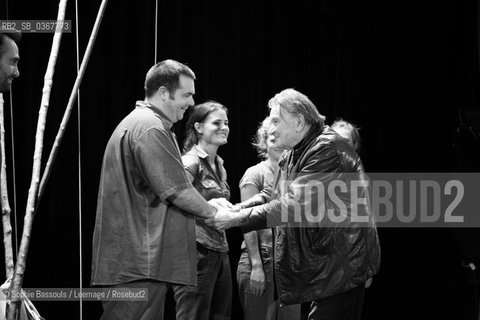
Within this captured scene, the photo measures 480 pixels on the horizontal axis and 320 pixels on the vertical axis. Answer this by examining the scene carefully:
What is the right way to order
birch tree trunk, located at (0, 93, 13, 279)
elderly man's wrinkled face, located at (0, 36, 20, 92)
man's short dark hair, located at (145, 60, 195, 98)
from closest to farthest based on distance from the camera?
1. birch tree trunk, located at (0, 93, 13, 279)
2. elderly man's wrinkled face, located at (0, 36, 20, 92)
3. man's short dark hair, located at (145, 60, 195, 98)

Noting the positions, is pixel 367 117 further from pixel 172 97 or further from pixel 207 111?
pixel 172 97

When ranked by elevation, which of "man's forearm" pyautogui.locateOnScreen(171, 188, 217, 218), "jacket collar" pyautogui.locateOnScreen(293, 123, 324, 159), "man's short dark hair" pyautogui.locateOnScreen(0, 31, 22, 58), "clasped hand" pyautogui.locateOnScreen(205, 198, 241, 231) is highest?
"man's short dark hair" pyautogui.locateOnScreen(0, 31, 22, 58)

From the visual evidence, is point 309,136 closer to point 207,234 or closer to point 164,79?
point 164,79

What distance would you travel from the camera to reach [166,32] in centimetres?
409

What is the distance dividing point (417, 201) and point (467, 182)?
0.44m

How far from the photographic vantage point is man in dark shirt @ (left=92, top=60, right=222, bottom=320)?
92.0 inches

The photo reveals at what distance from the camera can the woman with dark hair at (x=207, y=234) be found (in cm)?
316

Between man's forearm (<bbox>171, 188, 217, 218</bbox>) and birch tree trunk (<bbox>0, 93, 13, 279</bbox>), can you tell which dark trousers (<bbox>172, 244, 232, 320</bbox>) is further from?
birch tree trunk (<bbox>0, 93, 13, 279</bbox>)

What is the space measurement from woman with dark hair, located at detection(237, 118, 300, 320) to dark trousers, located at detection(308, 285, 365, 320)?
0.87m

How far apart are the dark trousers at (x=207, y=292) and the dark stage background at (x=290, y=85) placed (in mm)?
920

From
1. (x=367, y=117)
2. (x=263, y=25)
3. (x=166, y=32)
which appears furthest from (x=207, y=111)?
(x=367, y=117)

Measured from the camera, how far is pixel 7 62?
7.06 feet

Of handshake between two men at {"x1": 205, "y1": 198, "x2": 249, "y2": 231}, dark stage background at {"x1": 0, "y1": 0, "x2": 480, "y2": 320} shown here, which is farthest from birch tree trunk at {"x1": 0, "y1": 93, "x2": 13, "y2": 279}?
dark stage background at {"x1": 0, "y1": 0, "x2": 480, "y2": 320}
